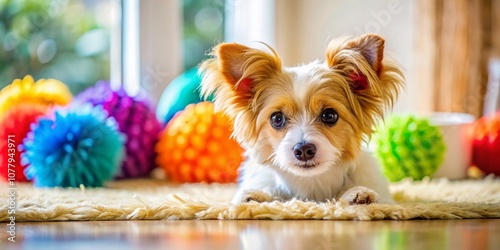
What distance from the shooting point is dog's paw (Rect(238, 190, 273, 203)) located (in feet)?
6.29

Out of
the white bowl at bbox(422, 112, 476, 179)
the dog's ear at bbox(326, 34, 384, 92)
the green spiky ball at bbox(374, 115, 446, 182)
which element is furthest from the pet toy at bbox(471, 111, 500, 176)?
the dog's ear at bbox(326, 34, 384, 92)

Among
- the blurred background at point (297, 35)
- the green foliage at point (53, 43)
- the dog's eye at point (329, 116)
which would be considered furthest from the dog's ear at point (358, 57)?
the green foliage at point (53, 43)

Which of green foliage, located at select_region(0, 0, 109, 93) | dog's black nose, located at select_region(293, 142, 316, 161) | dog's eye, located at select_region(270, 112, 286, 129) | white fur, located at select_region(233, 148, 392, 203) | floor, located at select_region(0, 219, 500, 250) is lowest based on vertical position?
floor, located at select_region(0, 219, 500, 250)

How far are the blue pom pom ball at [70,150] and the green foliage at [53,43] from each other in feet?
4.52

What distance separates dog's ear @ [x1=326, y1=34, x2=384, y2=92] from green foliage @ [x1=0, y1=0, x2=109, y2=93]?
2.18m

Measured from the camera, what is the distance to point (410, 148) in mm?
2865

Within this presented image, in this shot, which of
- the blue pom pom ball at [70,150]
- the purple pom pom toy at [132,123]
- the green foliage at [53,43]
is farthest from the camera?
the green foliage at [53,43]

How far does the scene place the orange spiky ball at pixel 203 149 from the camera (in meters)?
2.82

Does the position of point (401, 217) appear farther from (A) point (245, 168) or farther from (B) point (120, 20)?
(B) point (120, 20)

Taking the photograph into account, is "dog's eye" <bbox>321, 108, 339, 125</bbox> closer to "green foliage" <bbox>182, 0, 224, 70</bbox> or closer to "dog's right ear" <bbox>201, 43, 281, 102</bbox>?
"dog's right ear" <bbox>201, 43, 281, 102</bbox>

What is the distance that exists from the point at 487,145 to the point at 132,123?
148 centimetres

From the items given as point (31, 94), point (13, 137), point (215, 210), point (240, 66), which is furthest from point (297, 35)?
point (215, 210)

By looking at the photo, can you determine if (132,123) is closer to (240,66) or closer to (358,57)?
(240,66)

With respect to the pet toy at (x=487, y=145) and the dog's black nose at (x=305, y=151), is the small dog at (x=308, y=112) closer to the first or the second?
the dog's black nose at (x=305, y=151)
